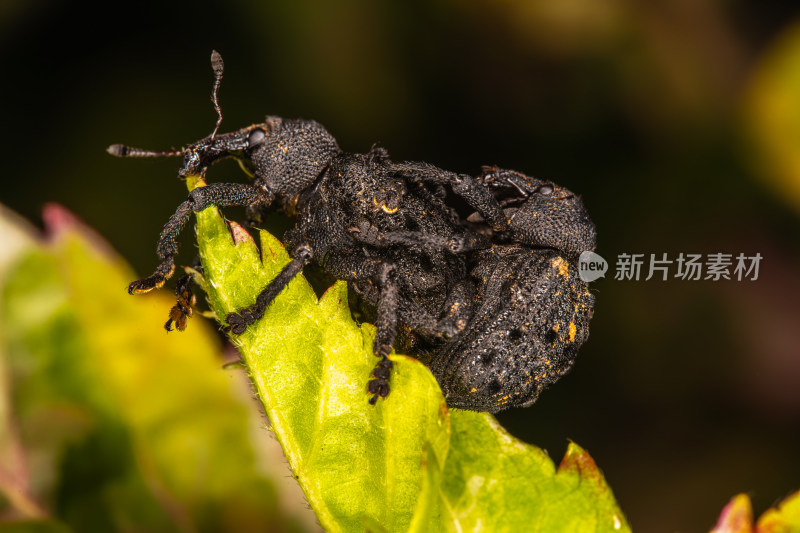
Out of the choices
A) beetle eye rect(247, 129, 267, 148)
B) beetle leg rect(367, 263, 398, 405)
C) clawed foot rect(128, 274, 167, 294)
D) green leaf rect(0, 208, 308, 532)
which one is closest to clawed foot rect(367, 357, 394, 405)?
beetle leg rect(367, 263, 398, 405)

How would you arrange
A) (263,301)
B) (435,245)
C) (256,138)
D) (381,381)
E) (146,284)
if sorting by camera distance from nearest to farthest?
(381,381) → (263,301) → (146,284) → (435,245) → (256,138)

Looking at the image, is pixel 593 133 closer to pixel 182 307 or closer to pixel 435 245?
pixel 435 245

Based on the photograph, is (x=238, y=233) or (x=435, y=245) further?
(x=435, y=245)

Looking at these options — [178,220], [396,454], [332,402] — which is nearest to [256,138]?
[178,220]

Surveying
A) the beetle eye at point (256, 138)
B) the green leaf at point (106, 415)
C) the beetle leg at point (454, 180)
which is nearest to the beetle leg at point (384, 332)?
the beetle leg at point (454, 180)

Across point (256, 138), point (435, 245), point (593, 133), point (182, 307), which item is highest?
point (593, 133)

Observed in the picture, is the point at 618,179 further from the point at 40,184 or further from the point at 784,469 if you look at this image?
the point at 40,184

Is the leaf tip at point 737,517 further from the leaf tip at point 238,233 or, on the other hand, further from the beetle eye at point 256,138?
the beetle eye at point 256,138

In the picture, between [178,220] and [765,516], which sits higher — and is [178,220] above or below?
below
